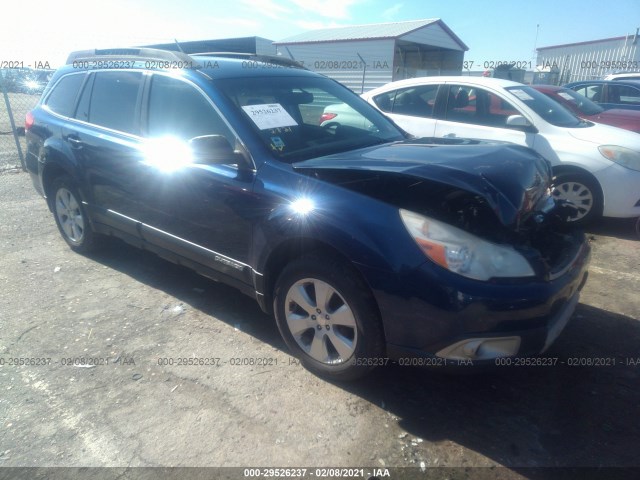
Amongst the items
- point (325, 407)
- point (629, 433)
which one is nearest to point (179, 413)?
point (325, 407)

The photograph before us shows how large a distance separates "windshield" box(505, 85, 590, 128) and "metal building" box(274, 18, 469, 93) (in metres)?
13.5

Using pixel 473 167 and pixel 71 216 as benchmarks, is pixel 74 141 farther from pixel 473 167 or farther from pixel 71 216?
pixel 473 167

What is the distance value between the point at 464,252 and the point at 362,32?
22.0 metres

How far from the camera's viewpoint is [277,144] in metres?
2.89

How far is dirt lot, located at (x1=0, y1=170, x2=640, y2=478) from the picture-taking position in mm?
2248

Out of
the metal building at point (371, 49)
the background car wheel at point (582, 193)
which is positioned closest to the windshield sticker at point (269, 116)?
the background car wheel at point (582, 193)

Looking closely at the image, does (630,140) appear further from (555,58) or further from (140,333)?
(555,58)

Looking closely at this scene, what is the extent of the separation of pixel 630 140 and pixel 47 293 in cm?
614

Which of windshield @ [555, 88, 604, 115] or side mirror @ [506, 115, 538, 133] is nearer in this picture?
side mirror @ [506, 115, 538, 133]

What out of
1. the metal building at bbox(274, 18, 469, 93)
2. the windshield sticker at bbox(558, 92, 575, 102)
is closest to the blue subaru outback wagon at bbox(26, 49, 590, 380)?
the windshield sticker at bbox(558, 92, 575, 102)

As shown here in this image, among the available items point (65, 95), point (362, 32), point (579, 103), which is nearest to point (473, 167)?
point (65, 95)

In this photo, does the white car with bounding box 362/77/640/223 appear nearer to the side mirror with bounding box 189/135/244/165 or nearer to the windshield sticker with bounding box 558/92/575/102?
the windshield sticker with bounding box 558/92/575/102

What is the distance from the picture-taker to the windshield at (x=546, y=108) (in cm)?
544

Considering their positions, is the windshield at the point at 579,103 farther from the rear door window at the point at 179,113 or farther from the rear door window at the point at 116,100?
the rear door window at the point at 116,100
